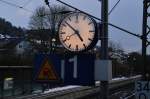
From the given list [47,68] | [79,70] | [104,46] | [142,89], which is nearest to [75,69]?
[79,70]

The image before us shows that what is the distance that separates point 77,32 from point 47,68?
2.50 ft

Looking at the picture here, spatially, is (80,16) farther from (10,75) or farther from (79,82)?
(10,75)

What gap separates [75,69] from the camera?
28.2ft

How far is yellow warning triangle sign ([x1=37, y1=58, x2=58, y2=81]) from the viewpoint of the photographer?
8.76 metres

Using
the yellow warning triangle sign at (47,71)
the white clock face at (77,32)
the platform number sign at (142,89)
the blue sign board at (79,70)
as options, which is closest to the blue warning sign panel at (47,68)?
the yellow warning triangle sign at (47,71)

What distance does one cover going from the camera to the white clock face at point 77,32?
877cm

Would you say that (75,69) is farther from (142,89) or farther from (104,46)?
(142,89)

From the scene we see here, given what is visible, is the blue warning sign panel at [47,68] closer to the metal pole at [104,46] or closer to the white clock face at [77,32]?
the white clock face at [77,32]

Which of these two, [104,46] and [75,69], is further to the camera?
[104,46]

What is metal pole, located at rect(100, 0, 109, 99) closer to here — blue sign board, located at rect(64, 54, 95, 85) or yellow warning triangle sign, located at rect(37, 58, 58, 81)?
blue sign board, located at rect(64, 54, 95, 85)

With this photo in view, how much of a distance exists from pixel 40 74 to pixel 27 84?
32.1m

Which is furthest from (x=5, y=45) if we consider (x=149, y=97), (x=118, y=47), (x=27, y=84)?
(x=149, y=97)

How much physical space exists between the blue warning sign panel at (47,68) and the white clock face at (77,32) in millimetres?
314

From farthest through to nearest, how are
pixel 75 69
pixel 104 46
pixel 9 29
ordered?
pixel 9 29, pixel 104 46, pixel 75 69
